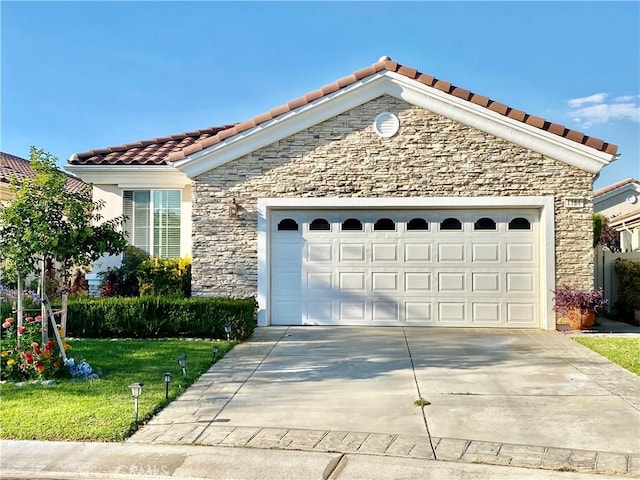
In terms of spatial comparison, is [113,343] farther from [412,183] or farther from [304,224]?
[412,183]

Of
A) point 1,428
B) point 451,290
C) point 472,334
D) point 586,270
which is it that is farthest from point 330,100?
point 1,428

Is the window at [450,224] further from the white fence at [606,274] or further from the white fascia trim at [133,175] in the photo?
the white fascia trim at [133,175]

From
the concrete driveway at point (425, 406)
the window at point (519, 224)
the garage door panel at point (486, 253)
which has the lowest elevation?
the concrete driveway at point (425, 406)

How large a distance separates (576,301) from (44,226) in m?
9.55

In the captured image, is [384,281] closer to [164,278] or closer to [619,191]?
[164,278]

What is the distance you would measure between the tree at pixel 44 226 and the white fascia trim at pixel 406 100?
442 cm

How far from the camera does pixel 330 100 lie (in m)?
11.5

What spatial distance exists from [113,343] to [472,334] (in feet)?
22.0

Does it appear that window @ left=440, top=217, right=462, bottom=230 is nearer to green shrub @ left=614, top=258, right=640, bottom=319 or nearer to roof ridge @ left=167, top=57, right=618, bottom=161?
roof ridge @ left=167, top=57, right=618, bottom=161

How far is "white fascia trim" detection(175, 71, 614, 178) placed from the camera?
1118cm

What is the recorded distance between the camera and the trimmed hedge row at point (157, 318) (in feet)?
33.1

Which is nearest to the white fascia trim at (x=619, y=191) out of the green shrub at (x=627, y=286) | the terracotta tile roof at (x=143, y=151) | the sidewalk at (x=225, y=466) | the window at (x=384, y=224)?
the green shrub at (x=627, y=286)

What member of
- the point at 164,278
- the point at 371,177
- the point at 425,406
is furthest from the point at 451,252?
the point at 164,278

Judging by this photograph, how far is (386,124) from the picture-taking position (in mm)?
11562
